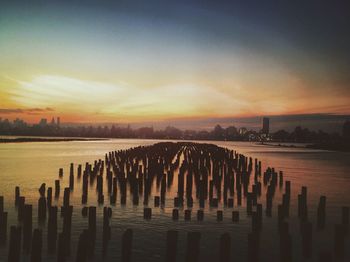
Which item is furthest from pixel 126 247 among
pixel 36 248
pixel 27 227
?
pixel 27 227

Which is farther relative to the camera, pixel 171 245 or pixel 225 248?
pixel 171 245

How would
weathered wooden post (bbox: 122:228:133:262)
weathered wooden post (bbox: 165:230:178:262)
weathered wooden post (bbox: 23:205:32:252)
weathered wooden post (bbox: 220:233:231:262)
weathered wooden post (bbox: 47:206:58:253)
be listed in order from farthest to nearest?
weathered wooden post (bbox: 47:206:58:253)
weathered wooden post (bbox: 23:205:32:252)
weathered wooden post (bbox: 122:228:133:262)
weathered wooden post (bbox: 165:230:178:262)
weathered wooden post (bbox: 220:233:231:262)

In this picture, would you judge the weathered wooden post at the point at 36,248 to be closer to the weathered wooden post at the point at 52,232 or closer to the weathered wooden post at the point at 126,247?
the weathered wooden post at the point at 126,247

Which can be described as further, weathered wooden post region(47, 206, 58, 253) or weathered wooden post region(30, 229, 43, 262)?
weathered wooden post region(47, 206, 58, 253)

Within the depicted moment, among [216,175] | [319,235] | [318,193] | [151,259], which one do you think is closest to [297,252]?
[319,235]

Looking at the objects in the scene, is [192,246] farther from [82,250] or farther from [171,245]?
[82,250]

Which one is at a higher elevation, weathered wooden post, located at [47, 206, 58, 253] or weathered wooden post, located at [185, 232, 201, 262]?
weathered wooden post, located at [185, 232, 201, 262]

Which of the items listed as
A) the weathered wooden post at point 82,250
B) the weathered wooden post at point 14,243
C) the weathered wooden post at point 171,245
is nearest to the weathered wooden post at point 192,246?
the weathered wooden post at point 171,245

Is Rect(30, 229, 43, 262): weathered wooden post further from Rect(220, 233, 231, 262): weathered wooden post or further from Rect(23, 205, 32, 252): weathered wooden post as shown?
Rect(220, 233, 231, 262): weathered wooden post

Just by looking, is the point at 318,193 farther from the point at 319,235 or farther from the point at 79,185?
the point at 79,185

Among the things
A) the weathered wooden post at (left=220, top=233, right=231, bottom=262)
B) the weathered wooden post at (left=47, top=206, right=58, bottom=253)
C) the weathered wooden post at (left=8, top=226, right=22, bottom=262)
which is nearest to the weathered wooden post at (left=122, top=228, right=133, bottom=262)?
the weathered wooden post at (left=220, top=233, right=231, bottom=262)

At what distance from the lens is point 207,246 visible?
1063 centimetres

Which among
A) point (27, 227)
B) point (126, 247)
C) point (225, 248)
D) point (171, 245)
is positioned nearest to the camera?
point (225, 248)

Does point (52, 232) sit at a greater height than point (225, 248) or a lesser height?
lesser
